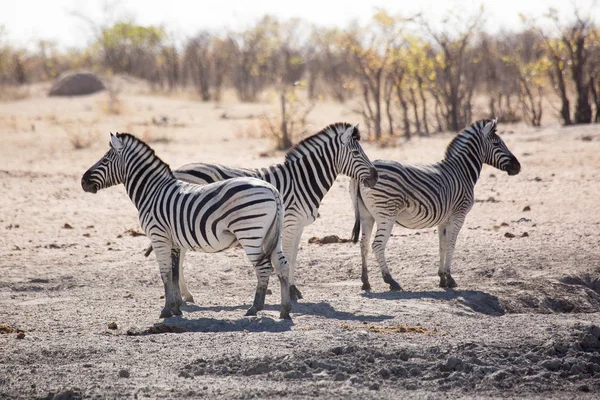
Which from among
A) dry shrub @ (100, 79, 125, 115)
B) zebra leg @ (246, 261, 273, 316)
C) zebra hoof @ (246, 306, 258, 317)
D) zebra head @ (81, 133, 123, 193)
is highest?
dry shrub @ (100, 79, 125, 115)

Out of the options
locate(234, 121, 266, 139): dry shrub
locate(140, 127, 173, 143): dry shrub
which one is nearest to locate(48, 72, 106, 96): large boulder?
locate(140, 127, 173, 143): dry shrub

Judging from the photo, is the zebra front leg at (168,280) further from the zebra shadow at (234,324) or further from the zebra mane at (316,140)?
the zebra mane at (316,140)

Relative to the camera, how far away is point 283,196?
8.47 m

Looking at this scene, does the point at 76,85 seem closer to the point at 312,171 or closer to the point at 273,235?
the point at 312,171

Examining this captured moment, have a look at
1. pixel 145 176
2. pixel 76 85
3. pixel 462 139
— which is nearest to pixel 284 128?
pixel 462 139

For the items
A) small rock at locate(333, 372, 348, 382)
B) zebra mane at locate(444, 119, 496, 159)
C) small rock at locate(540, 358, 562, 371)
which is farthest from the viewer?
zebra mane at locate(444, 119, 496, 159)

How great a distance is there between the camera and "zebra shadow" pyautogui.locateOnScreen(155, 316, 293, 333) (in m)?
6.89

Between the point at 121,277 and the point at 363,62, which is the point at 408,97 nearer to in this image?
the point at 363,62

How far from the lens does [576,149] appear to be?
56.6 ft

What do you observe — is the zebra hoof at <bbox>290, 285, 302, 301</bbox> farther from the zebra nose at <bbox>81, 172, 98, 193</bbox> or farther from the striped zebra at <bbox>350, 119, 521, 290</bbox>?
the zebra nose at <bbox>81, 172, 98, 193</bbox>

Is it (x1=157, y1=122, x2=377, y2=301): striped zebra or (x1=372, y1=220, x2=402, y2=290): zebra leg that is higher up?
(x1=157, y1=122, x2=377, y2=301): striped zebra

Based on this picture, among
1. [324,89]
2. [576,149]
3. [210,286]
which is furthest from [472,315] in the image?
[324,89]

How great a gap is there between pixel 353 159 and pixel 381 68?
41.5ft

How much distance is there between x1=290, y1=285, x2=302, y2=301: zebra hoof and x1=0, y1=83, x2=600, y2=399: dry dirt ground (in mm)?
201
